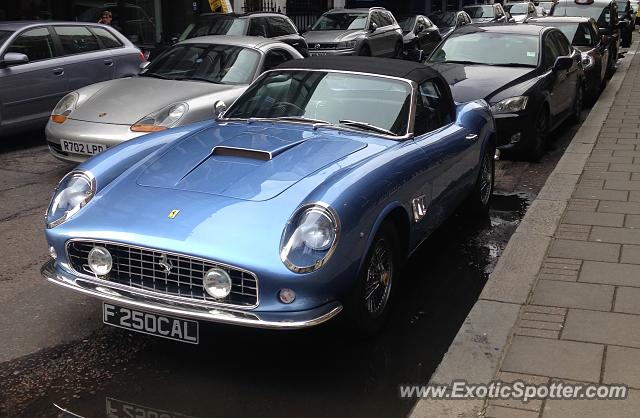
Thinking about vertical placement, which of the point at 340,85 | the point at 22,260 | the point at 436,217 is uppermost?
the point at 340,85

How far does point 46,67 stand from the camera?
9.16 metres

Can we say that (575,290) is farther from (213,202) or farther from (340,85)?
(213,202)

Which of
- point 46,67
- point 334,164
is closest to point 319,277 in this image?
point 334,164

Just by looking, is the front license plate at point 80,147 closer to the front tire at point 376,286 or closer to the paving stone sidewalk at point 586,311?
the front tire at point 376,286

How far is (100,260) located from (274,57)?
525 centimetres

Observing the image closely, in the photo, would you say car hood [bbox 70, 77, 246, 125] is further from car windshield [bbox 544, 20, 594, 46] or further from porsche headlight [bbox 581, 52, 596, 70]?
car windshield [bbox 544, 20, 594, 46]

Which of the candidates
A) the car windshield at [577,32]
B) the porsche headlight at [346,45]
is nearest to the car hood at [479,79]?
the car windshield at [577,32]

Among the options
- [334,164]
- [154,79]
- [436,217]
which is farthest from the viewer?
[154,79]

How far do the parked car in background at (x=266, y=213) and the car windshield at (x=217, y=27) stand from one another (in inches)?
359

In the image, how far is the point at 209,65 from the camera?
26.5 feet

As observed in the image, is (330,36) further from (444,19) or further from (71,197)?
(71,197)

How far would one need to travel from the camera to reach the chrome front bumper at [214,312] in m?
3.26

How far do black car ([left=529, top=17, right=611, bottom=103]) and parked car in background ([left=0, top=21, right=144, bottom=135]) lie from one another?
23.0 ft

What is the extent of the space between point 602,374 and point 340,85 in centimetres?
253
